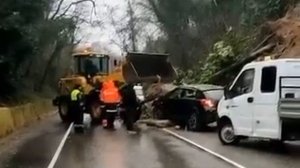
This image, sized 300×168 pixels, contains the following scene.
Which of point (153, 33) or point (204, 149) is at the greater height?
point (153, 33)

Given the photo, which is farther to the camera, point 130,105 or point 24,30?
point 24,30

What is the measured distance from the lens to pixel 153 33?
59594mm

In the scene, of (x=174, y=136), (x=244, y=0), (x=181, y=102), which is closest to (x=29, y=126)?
(x=181, y=102)

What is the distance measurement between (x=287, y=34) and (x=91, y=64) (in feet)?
31.4

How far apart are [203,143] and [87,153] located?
3831 millimetres

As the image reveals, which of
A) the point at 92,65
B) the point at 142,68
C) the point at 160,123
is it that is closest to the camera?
the point at 160,123

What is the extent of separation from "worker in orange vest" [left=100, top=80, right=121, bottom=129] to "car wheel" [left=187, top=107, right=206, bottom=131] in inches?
135

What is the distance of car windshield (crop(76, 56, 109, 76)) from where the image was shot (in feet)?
97.8

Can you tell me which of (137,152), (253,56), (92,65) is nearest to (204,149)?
(137,152)

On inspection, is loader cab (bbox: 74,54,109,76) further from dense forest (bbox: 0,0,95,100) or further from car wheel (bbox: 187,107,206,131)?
car wheel (bbox: 187,107,206,131)

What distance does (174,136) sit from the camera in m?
20.1

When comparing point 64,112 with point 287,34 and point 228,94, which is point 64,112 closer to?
point 287,34

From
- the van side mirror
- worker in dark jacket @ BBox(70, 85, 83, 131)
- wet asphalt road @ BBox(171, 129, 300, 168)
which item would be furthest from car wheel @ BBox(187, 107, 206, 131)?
the van side mirror

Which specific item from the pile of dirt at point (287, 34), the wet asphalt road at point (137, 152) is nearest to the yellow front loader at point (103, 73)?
the pile of dirt at point (287, 34)
